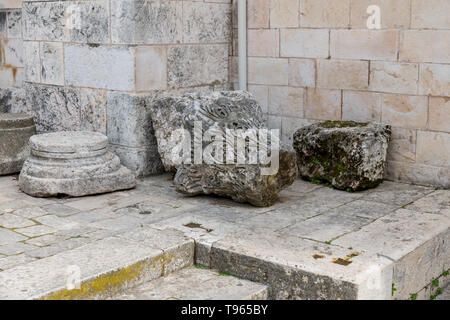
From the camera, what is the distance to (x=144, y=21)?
572cm

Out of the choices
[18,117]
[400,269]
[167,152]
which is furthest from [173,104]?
[400,269]

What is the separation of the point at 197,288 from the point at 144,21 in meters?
3.00

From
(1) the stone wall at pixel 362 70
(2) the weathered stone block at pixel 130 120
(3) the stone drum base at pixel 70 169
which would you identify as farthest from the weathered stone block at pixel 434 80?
(3) the stone drum base at pixel 70 169

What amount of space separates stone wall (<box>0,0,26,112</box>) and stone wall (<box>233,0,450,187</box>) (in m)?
2.96

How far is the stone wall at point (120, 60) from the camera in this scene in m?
5.74

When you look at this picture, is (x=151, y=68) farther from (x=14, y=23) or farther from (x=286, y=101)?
(x=14, y=23)

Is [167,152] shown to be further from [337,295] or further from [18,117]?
[337,295]

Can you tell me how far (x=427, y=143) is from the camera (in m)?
5.41

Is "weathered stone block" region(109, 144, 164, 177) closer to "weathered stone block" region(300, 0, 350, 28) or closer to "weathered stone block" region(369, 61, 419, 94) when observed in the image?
"weathered stone block" region(300, 0, 350, 28)

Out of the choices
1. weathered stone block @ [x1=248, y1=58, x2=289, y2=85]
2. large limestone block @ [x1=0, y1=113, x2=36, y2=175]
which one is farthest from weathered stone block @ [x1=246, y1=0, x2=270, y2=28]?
large limestone block @ [x1=0, y1=113, x2=36, y2=175]

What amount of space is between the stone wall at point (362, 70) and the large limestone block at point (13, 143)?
2462 millimetres

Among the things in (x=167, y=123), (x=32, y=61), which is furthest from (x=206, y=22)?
(x=32, y=61)

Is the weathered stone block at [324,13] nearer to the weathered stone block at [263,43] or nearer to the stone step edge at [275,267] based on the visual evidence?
the weathered stone block at [263,43]

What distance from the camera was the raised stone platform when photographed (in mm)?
3512
